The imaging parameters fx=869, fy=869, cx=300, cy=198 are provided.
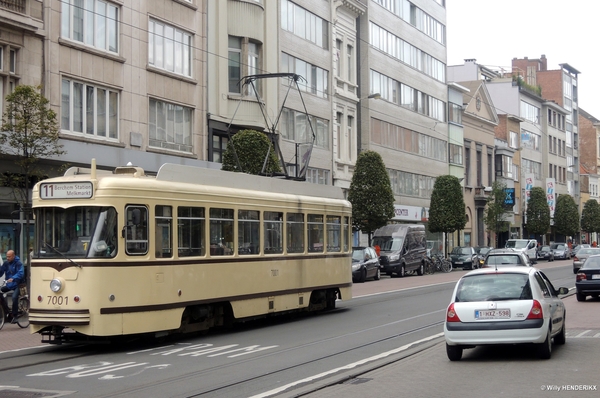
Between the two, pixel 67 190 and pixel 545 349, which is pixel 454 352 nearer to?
pixel 545 349

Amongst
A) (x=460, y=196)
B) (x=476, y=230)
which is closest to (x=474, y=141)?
(x=476, y=230)

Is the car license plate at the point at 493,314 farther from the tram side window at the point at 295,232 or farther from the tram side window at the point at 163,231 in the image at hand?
the tram side window at the point at 295,232

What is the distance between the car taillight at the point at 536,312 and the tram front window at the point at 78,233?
6.71 metres

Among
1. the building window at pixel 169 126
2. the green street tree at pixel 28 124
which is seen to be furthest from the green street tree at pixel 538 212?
the green street tree at pixel 28 124

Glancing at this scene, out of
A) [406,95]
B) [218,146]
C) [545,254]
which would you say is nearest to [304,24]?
[218,146]

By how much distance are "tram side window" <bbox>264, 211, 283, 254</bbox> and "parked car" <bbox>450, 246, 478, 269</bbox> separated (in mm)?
37480

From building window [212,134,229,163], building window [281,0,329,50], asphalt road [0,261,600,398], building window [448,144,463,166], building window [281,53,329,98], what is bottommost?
asphalt road [0,261,600,398]

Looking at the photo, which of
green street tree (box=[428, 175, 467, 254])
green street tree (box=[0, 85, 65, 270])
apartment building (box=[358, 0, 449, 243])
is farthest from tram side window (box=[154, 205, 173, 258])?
green street tree (box=[428, 175, 467, 254])

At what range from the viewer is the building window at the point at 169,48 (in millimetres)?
32500

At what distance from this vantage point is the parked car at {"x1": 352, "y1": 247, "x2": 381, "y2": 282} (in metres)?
38.4

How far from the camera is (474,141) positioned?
76125 mm

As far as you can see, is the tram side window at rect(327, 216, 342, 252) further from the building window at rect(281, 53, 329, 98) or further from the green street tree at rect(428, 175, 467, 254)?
the green street tree at rect(428, 175, 467, 254)

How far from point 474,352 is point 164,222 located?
573cm

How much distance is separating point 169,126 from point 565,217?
70.6 meters
